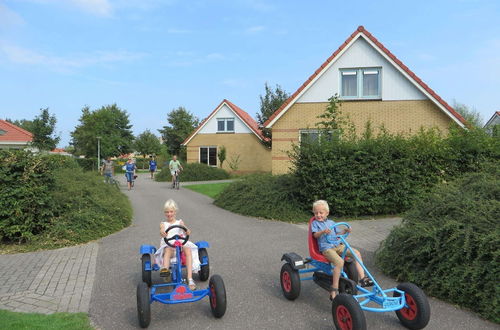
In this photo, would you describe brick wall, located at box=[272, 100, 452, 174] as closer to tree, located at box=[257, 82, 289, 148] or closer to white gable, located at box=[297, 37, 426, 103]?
white gable, located at box=[297, 37, 426, 103]

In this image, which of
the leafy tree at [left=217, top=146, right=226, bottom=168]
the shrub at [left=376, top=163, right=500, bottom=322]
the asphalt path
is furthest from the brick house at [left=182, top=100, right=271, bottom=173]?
the shrub at [left=376, top=163, right=500, bottom=322]

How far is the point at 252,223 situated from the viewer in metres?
9.78

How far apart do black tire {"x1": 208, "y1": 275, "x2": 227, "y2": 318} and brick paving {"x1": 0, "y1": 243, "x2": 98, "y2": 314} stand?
1.55 m

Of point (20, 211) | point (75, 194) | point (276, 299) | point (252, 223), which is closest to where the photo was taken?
point (276, 299)

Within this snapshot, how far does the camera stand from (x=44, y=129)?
2961 centimetres

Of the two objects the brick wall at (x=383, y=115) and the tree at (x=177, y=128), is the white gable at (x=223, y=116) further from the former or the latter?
the tree at (x=177, y=128)

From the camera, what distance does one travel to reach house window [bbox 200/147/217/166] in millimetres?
32406

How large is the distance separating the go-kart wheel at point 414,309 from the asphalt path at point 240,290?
0.16 meters

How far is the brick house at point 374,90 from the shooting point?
16344 millimetres

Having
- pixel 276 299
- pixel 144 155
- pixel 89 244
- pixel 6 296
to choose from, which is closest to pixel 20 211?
pixel 89 244

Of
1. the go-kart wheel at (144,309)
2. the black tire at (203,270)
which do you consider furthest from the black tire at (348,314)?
the black tire at (203,270)

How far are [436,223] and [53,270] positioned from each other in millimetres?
5796

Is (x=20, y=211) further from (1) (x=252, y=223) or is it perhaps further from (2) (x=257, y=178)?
(2) (x=257, y=178)

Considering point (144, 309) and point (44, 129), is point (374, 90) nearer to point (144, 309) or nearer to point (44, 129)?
point (144, 309)
